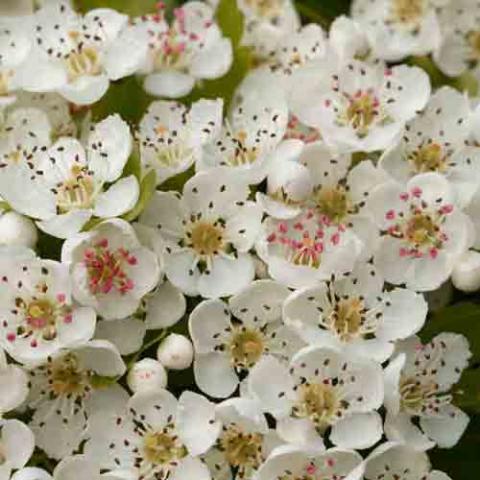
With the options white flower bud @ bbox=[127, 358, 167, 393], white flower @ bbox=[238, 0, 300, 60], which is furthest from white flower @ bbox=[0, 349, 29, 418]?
white flower @ bbox=[238, 0, 300, 60]

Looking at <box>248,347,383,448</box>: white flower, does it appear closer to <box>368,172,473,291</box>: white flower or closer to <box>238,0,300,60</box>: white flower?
<box>368,172,473,291</box>: white flower

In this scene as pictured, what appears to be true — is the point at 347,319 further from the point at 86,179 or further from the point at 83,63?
the point at 83,63

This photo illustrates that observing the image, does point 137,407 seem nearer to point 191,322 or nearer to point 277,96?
point 191,322

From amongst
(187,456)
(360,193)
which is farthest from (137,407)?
(360,193)

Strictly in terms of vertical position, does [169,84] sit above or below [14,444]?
above

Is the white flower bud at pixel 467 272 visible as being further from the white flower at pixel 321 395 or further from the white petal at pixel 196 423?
the white petal at pixel 196 423

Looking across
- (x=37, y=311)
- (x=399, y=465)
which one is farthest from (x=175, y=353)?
(x=399, y=465)
